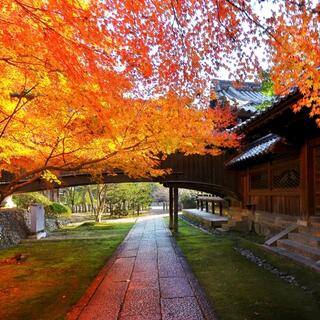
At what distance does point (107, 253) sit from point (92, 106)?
6.06 metres

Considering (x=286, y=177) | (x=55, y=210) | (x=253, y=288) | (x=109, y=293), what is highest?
(x=286, y=177)

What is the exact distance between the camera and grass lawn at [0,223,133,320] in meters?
6.11

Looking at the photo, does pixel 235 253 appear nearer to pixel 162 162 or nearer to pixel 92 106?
pixel 92 106

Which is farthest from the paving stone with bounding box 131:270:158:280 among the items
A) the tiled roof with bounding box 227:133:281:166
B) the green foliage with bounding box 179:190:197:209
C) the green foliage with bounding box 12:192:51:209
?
the green foliage with bounding box 179:190:197:209

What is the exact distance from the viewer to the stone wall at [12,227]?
14.3 m

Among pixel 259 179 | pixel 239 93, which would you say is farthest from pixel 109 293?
pixel 239 93

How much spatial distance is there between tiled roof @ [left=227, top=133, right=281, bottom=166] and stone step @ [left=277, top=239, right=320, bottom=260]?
3.14 meters

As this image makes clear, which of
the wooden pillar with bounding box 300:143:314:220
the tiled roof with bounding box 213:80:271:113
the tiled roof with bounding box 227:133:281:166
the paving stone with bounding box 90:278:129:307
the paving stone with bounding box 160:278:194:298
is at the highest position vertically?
the tiled roof with bounding box 213:80:271:113

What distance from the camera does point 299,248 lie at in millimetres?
8680

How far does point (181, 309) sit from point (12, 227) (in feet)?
40.1

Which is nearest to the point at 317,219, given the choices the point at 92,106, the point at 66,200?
the point at 92,106

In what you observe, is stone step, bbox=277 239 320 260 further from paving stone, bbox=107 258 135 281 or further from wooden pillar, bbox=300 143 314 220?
paving stone, bbox=107 258 135 281

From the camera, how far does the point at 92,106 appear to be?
7742 millimetres

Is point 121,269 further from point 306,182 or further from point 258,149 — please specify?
point 258,149
